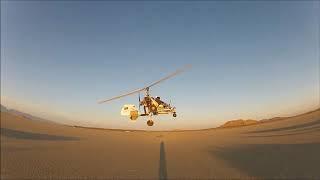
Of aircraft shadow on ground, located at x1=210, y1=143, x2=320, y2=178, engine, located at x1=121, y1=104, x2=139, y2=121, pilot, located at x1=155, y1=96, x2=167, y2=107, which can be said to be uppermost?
pilot, located at x1=155, y1=96, x2=167, y2=107

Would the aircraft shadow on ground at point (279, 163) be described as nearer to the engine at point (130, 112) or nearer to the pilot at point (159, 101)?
the pilot at point (159, 101)

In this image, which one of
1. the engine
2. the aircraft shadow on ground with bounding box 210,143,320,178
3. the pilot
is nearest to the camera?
the aircraft shadow on ground with bounding box 210,143,320,178

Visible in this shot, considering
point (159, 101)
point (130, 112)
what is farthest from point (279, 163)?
point (130, 112)

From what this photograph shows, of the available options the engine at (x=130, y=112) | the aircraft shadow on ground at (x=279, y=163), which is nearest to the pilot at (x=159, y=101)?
the engine at (x=130, y=112)

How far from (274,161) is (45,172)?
13695 millimetres

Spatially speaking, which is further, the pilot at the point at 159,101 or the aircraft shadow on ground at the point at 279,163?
the pilot at the point at 159,101

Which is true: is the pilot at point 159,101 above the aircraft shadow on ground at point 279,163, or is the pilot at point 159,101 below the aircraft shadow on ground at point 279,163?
above

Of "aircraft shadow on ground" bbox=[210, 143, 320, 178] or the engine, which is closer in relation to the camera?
"aircraft shadow on ground" bbox=[210, 143, 320, 178]

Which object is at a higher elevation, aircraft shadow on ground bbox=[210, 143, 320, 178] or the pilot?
the pilot

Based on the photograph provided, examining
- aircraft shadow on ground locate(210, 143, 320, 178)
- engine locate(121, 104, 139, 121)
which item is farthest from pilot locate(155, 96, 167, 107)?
aircraft shadow on ground locate(210, 143, 320, 178)

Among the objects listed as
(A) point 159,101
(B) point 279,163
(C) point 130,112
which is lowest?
(B) point 279,163

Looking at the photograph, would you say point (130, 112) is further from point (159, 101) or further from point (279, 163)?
point (279, 163)

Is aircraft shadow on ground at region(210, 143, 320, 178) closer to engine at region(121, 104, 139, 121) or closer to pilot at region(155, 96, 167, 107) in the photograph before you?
pilot at region(155, 96, 167, 107)

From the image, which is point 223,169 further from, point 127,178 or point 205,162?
point 127,178
